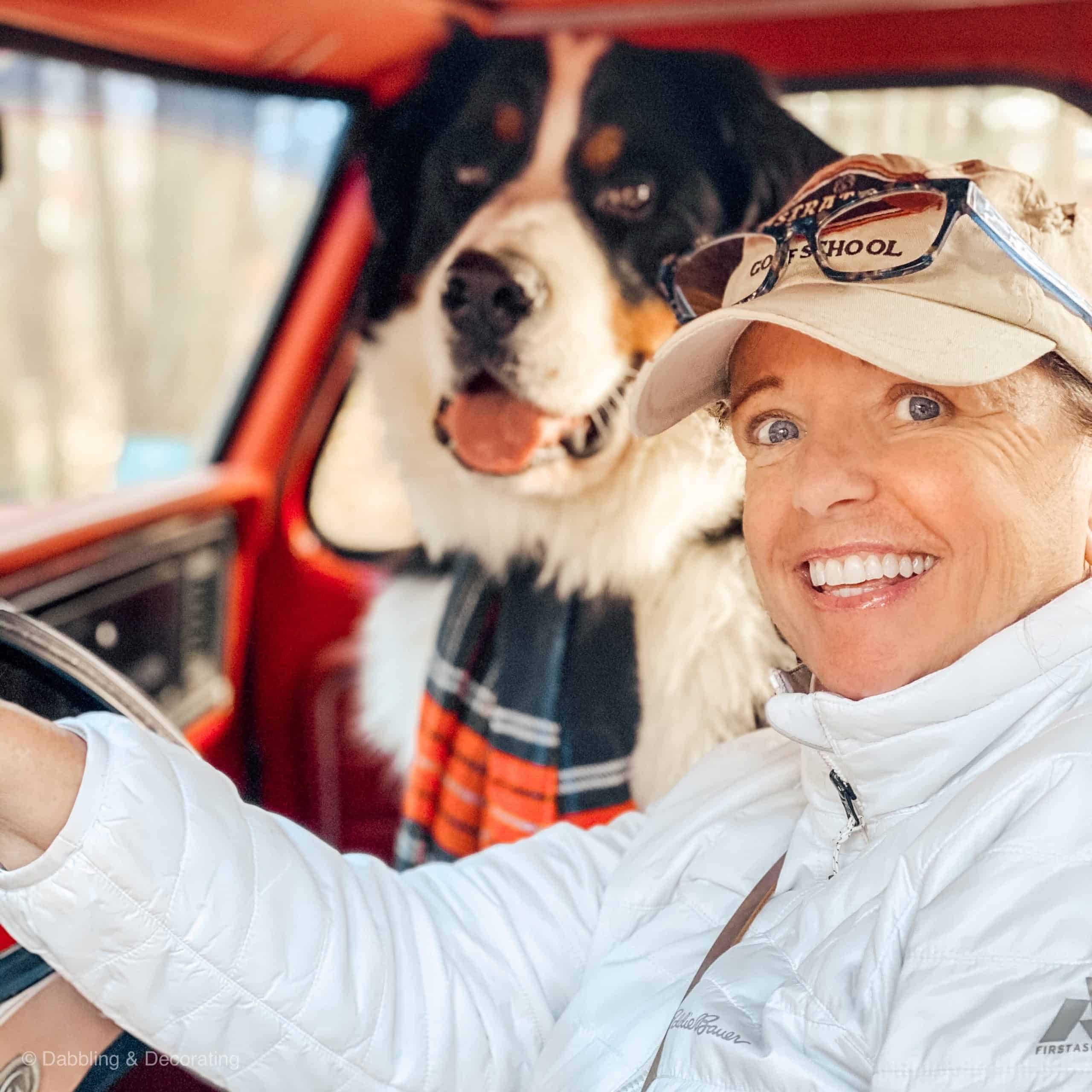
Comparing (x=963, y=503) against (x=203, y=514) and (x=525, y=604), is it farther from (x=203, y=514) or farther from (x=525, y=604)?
(x=203, y=514)

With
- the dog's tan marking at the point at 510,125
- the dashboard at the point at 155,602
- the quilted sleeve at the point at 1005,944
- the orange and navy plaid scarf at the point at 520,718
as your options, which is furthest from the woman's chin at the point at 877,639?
the dashboard at the point at 155,602

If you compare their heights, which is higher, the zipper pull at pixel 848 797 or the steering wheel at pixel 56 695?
the zipper pull at pixel 848 797

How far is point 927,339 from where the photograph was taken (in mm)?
896

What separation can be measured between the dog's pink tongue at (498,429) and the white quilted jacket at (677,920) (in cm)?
60

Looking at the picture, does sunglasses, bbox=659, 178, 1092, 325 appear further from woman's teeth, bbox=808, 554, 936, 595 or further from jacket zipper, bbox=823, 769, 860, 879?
jacket zipper, bbox=823, 769, 860, 879

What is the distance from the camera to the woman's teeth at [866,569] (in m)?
0.95

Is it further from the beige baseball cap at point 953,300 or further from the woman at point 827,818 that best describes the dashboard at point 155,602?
the beige baseball cap at point 953,300

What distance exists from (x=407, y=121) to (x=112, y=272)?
2162 millimetres

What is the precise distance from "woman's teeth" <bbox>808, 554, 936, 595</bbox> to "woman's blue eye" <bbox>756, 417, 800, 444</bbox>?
0.13 meters

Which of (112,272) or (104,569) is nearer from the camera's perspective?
(104,569)

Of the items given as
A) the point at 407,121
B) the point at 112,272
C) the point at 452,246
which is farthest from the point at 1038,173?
the point at 112,272

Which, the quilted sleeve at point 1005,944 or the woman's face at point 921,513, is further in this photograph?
the woman's face at point 921,513

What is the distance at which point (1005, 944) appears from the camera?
735 mm

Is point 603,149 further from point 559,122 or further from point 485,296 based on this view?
point 485,296
